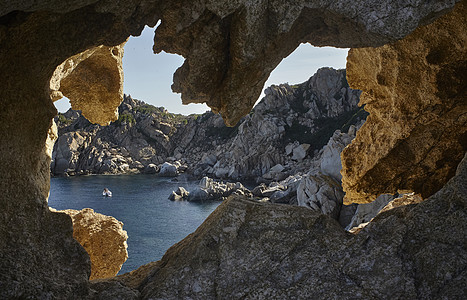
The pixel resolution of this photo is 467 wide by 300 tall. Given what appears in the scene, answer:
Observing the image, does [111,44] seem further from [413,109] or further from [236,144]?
[236,144]

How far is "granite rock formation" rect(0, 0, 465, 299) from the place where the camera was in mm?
6500

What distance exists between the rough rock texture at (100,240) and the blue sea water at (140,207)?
83.1ft

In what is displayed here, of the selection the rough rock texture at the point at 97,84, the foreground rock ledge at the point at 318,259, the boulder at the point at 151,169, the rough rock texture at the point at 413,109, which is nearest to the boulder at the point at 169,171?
the boulder at the point at 151,169

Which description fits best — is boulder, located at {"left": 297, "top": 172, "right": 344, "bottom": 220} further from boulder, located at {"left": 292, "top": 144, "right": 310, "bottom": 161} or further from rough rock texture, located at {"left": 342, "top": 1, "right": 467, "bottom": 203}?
boulder, located at {"left": 292, "top": 144, "right": 310, "bottom": 161}

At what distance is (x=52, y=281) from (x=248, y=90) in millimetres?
6800

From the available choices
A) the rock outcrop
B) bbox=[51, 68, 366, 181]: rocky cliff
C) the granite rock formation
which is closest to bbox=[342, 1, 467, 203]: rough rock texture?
the granite rock formation

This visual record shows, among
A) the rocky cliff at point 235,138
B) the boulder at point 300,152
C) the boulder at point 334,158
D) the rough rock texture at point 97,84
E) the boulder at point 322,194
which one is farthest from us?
the rocky cliff at point 235,138

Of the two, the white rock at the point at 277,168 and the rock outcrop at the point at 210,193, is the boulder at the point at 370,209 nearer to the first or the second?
the rock outcrop at the point at 210,193

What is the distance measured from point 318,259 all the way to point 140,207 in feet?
199

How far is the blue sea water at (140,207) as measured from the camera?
45644 mm

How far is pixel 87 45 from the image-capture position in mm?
8117

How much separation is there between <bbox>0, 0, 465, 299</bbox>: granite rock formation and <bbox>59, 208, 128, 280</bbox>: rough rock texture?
457 cm

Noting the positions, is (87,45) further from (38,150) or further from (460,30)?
(460,30)

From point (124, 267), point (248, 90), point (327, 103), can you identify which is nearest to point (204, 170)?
point (327, 103)
